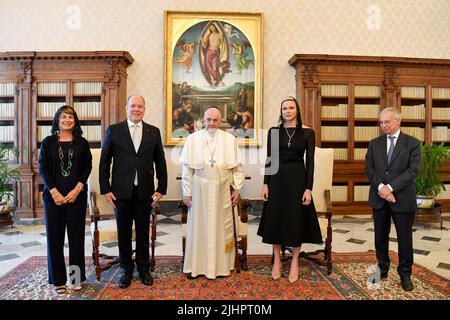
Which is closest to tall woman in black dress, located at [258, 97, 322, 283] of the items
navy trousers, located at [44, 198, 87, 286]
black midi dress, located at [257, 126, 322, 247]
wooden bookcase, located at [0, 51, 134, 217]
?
black midi dress, located at [257, 126, 322, 247]

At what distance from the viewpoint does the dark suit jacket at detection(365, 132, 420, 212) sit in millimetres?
2963

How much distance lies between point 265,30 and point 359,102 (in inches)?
88.3

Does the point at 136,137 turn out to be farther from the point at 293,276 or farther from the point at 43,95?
the point at 43,95

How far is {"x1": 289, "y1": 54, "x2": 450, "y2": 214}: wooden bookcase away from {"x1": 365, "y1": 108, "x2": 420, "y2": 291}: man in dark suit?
320cm

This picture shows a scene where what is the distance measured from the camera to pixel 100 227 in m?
3.62

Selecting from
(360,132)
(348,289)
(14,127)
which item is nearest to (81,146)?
(348,289)

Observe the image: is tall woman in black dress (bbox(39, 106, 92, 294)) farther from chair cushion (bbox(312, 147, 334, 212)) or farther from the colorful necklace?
chair cushion (bbox(312, 147, 334, 212))

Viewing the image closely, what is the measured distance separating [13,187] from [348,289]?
5732 millimetres

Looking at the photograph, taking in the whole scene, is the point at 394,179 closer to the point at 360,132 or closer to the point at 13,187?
the point at 360,132

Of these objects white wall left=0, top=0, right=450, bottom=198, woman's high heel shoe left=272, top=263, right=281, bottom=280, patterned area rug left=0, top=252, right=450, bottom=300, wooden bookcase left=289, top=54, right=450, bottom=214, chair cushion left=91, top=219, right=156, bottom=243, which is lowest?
patterned area rug left=0, top=252, right=450, bottom=300

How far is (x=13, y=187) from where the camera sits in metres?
6.08

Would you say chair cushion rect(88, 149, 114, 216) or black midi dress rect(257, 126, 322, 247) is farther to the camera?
chair cushion rect(88, 149, 114, 216)

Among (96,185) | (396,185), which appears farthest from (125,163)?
(396,185)

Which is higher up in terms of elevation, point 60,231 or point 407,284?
point 60,231
